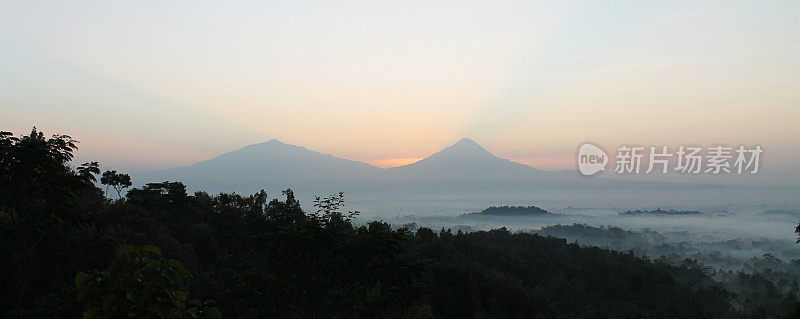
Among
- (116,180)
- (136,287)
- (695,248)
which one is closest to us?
(136,287)

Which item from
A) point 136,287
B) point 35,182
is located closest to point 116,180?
point 35,182

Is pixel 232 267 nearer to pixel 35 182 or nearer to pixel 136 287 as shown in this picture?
pixel 35 182

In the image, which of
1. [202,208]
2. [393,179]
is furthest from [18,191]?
[393,179]

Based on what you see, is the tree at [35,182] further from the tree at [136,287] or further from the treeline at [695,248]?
the treeline at [695,248]

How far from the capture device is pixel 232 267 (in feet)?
53.7

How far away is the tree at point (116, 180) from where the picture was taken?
28969 millimetres

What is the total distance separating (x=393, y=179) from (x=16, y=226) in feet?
557

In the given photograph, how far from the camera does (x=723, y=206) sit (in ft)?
568

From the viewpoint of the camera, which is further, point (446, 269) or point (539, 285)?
point (539, 285)

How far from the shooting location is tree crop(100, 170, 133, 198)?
29.0 metres

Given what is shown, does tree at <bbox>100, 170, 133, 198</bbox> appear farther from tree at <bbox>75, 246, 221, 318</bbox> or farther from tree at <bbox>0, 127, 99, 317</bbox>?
tree at <bbox>75, 246, 221, 318</bbox>

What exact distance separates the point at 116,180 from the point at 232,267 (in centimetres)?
1834

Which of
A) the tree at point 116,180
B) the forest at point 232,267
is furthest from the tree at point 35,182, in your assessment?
the tree at point 116,180

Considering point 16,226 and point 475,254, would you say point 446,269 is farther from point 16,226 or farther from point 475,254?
point 16,226
